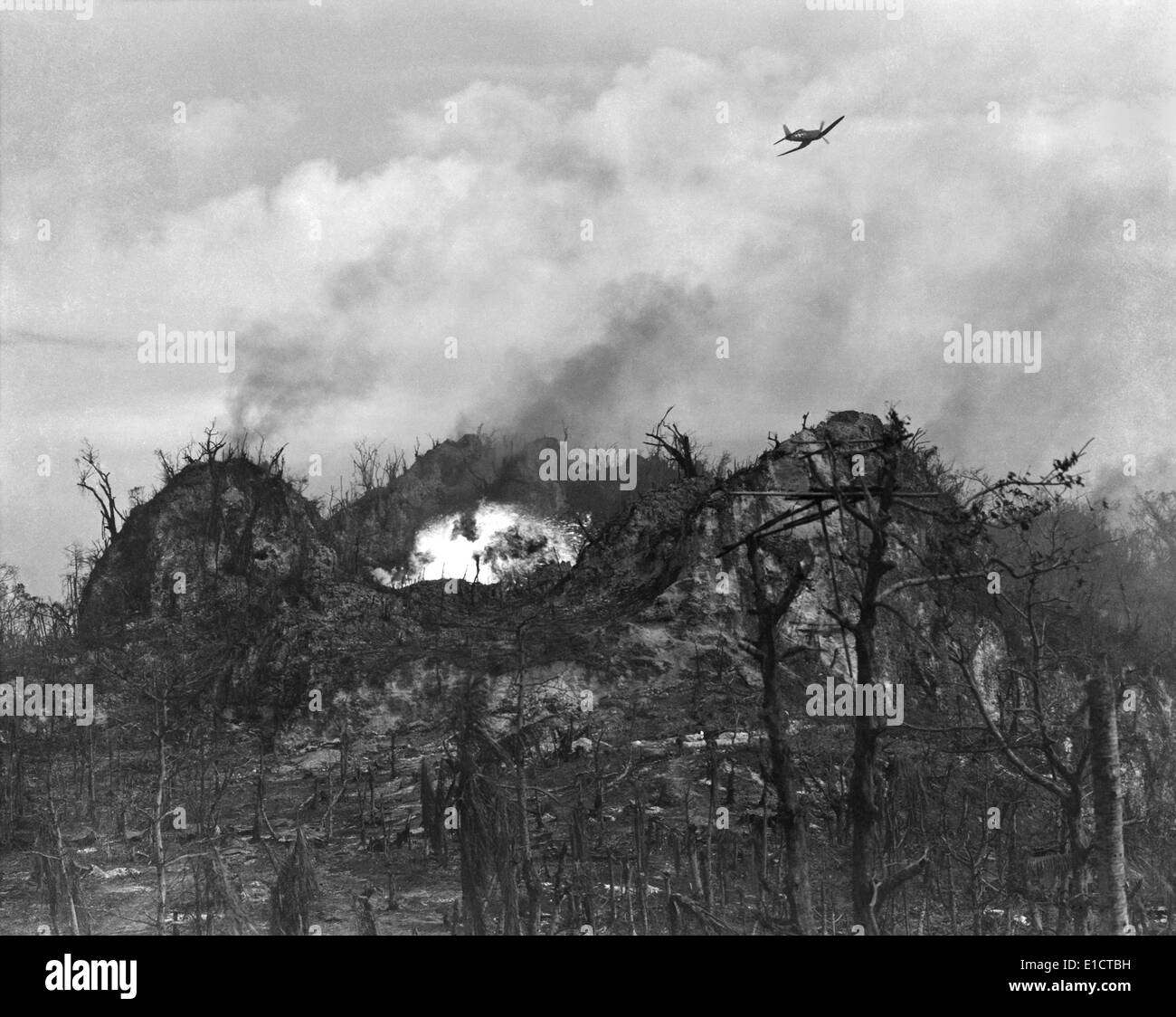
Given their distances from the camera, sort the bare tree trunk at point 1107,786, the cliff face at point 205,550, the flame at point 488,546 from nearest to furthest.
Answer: the bare tree trunk at point 1107,786, the cliff face at point 205,550, the flame at point 488,546

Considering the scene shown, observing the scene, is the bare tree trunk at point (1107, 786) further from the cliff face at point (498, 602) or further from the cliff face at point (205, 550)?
the cliff face at point (205, 550)

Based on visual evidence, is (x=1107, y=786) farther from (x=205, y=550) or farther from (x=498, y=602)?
(x=205, y=550)

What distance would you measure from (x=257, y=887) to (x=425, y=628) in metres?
14.2

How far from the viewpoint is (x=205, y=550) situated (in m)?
45.7

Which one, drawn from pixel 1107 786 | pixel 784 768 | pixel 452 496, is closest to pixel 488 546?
pixel 452 496

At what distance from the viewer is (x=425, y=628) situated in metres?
41.4

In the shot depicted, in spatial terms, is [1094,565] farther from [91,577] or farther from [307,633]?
[91,577]

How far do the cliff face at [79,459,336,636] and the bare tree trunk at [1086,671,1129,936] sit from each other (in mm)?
32230

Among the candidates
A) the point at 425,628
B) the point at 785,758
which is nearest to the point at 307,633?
the point at 425,628

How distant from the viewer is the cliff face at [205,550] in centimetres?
4491

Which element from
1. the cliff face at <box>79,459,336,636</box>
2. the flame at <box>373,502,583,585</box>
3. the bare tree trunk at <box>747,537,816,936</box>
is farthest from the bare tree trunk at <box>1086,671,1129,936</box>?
the flame at <box>373,502,583,585</box>

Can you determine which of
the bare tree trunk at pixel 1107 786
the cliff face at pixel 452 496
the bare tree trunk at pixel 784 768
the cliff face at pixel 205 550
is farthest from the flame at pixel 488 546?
the bare tree trunk at pixel 1107 786

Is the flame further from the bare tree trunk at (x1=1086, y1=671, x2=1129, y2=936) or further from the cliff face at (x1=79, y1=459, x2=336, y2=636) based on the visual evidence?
the bare tree trunk at (x1=1086, y1=671, x2=1129, y2=936)

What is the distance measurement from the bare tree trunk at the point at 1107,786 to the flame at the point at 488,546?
111ft
